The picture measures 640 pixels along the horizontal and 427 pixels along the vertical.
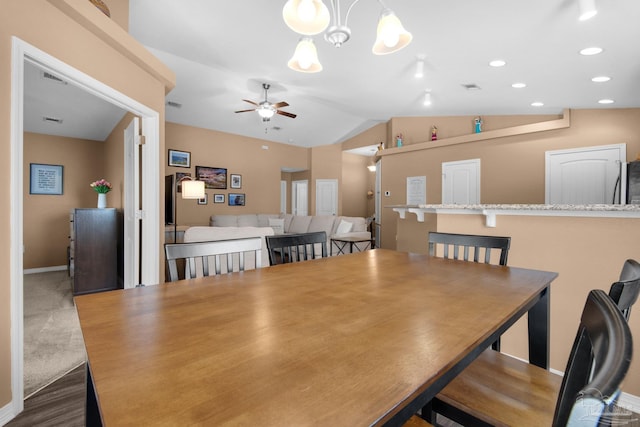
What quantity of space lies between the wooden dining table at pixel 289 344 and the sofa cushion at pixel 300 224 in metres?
6.36

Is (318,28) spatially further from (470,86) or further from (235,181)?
(235,181)

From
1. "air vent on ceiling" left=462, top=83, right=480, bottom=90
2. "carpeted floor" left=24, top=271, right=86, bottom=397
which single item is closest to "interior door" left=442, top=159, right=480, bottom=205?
"air vent on ceiling" left=462, top=83, right=480, bottom=90

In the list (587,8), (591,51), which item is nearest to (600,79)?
(591,51)

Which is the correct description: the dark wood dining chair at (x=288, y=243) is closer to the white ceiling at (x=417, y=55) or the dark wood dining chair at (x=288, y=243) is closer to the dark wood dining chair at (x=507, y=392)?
the dark wood dining chair at (x=507, y=392)

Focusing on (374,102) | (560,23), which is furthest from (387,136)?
(560,23)

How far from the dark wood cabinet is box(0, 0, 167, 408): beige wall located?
2.23m

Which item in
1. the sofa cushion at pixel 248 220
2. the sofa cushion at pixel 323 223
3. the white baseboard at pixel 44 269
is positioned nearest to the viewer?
the white baseboard at pixel 44 269

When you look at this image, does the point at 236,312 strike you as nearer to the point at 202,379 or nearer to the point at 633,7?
the point at 202,379

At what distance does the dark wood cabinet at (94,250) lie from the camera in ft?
13.1

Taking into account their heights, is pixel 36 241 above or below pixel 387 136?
below

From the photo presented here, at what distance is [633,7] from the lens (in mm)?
2230

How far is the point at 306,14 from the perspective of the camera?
5.27ft

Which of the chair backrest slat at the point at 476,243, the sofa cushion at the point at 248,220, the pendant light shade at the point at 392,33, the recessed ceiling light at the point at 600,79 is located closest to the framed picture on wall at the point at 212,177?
the sofa cushion at the point at 248,220

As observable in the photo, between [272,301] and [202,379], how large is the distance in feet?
1.51
